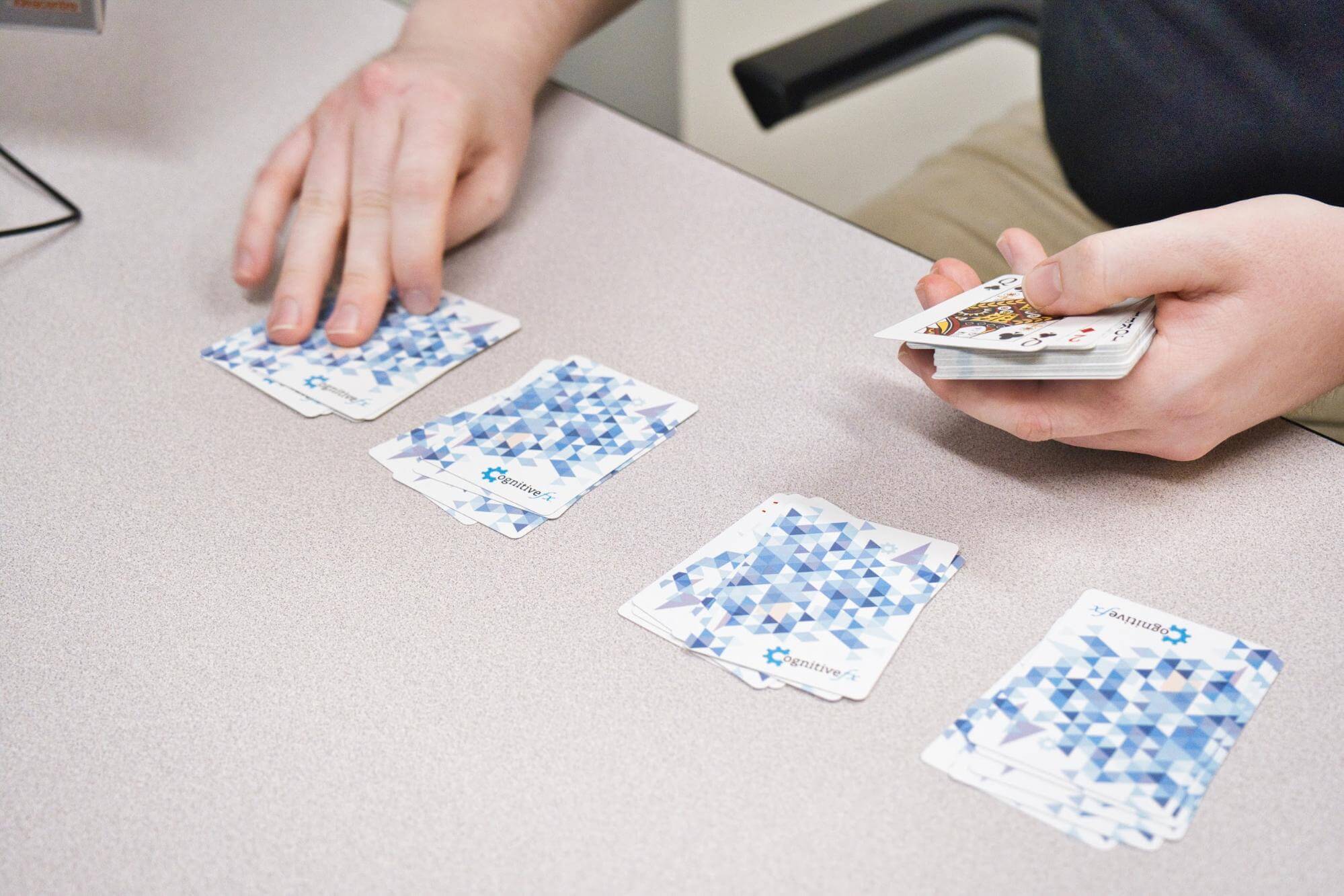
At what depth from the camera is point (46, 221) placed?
3.75ft

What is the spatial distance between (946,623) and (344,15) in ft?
4.10

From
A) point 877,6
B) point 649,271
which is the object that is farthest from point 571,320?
point 877,6

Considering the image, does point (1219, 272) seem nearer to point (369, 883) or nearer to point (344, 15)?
point (369, 883)

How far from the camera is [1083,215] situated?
4.24ft

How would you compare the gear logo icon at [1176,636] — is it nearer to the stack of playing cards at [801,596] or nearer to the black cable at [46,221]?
the stack of playing cards at [801,596]

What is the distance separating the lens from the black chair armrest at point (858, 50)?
49.6 inches

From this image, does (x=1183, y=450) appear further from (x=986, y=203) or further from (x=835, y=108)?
(x=835, y=108)

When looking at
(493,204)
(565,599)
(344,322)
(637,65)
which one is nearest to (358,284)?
(344,322)

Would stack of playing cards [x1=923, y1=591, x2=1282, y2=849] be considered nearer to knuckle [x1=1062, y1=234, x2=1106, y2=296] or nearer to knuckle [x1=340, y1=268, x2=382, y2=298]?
knuckle [x1=1062, y1=234, x2=1106, y2=296]

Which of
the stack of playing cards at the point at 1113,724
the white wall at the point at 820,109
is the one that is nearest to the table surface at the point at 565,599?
the stack of playing cards at the point at 1113,724

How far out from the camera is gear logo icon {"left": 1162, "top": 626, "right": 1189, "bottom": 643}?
2.20 feet

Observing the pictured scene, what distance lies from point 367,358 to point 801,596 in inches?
18.2

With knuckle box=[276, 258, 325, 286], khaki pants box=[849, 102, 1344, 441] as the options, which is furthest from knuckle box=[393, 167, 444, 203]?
khaki pants box=[849, 102, 1344, 441]

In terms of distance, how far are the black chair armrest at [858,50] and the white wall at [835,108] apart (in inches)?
52.2
